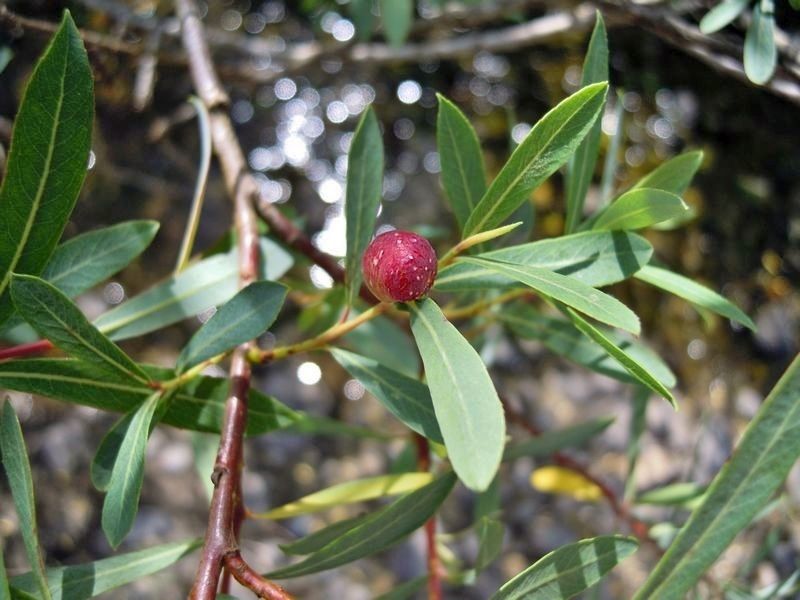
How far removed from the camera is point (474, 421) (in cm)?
44

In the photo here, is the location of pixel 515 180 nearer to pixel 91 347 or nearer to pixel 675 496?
pixel 91 347

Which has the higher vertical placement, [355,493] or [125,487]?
[125,487]

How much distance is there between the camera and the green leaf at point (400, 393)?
1.87 feet

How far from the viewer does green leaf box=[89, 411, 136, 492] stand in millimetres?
596

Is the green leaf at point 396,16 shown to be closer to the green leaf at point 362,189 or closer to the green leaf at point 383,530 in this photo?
the green leaf at point 362,189

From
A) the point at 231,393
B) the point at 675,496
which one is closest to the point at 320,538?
the point at 231,393

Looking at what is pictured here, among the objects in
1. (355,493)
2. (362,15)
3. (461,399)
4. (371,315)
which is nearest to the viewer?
(461,399)

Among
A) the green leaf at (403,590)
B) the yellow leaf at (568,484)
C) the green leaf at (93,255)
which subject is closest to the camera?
the green leaf at (93,255)

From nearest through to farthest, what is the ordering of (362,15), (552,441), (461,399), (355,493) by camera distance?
1. (461,399)
2. (355,493)
3. (552,441)
4. (362,15)

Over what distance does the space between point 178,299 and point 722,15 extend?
2.00ft

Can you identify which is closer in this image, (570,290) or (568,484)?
(570,290)

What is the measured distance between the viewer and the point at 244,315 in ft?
1.91

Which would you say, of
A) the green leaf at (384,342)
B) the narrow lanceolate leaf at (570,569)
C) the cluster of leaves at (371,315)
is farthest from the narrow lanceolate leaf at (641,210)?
the green leaf at (384,342)

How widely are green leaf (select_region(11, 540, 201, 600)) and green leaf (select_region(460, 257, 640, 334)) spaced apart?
1.17 ft
